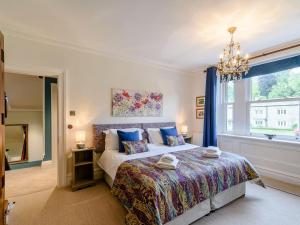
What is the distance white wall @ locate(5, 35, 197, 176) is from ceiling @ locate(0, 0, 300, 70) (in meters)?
0.23

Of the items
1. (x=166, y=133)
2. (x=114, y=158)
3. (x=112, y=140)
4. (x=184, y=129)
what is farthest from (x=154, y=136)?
(x=114, y=158)

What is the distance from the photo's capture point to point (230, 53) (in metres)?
2.46

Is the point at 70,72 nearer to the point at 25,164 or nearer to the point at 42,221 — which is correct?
the point at 42,221

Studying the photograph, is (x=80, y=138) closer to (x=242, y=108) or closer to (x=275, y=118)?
(x=242, y=108)

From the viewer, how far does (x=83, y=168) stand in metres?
3.12

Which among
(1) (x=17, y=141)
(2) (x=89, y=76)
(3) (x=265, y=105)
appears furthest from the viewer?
(1) (x=17, y=141)

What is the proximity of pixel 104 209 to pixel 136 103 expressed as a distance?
7.39 feet

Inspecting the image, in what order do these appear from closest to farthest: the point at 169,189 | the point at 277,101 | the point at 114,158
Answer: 1. the point at 169,189
2. the point at 114,158
3. the point at 277,101

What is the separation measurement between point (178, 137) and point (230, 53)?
6.37 ft

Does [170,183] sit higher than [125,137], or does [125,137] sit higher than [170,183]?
[125,137]

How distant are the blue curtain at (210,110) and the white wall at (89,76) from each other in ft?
3.33

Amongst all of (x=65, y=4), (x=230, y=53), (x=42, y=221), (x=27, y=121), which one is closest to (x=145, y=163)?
(x=42, y=221)

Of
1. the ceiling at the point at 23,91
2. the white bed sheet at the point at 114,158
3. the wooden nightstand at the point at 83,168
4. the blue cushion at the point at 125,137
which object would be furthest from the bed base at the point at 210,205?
the ceiling at the point at 23,91

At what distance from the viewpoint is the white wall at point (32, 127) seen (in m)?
4.66
